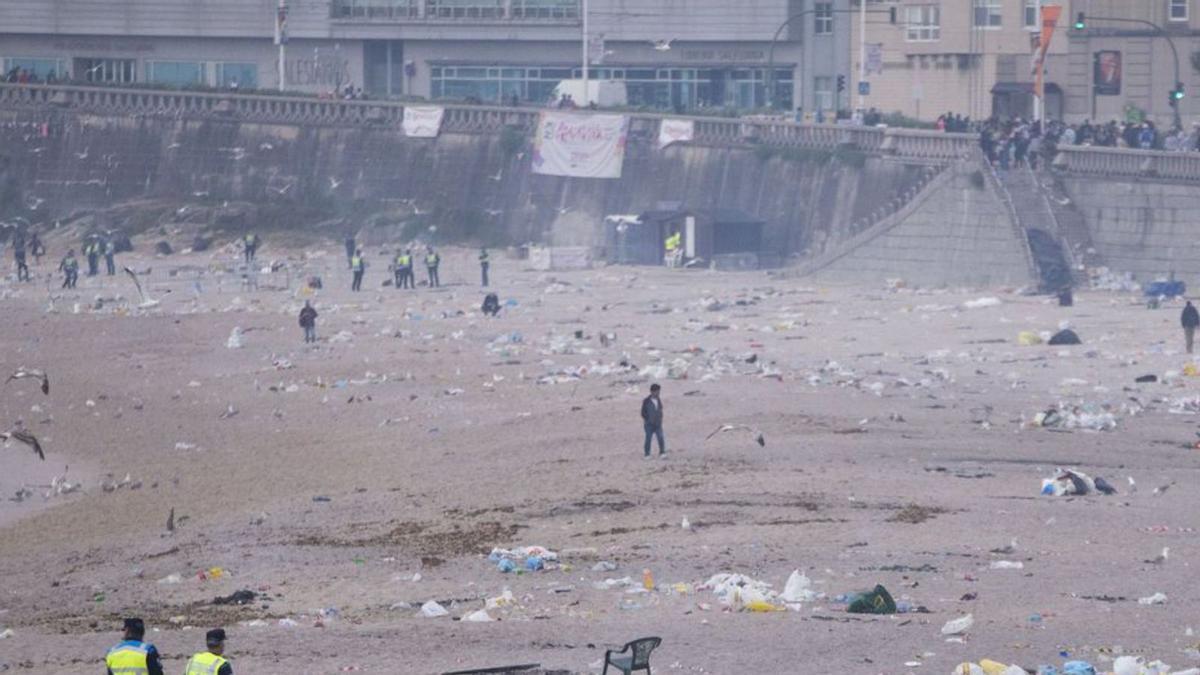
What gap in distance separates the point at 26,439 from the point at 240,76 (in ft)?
177

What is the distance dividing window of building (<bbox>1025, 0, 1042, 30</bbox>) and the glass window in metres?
30.1

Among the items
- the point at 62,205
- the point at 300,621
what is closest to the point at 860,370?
the point at 300,621

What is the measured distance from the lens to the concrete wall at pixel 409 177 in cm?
6038

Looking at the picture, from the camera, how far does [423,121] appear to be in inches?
2781

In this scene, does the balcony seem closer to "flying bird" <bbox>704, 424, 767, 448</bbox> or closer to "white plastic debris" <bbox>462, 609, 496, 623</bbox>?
"flying bird" <bbox>704, 424, 767, 448</bbox>

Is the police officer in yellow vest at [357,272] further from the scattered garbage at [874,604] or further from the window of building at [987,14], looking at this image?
the scattered garbage at [874,604]

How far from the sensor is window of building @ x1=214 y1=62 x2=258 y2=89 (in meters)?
84.2

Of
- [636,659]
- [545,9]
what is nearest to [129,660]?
[636,659]

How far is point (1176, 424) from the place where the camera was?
30672 mm

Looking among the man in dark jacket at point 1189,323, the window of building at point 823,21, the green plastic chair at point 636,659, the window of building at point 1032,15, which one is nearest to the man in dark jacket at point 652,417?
the green plastic chair at point 636,659

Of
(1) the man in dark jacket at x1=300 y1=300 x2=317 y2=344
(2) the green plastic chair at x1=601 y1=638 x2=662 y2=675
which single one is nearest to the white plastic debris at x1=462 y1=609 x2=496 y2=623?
(2) the green plastic chair at x1=601 y1=638 x2=662 y2=675

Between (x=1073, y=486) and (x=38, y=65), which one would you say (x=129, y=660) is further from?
(x=38, y=65)

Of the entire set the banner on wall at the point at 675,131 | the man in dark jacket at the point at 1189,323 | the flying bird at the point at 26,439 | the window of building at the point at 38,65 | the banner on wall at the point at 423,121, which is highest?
the window of building at the point at 38,65

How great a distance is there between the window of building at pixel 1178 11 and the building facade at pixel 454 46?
1381 centimetres
